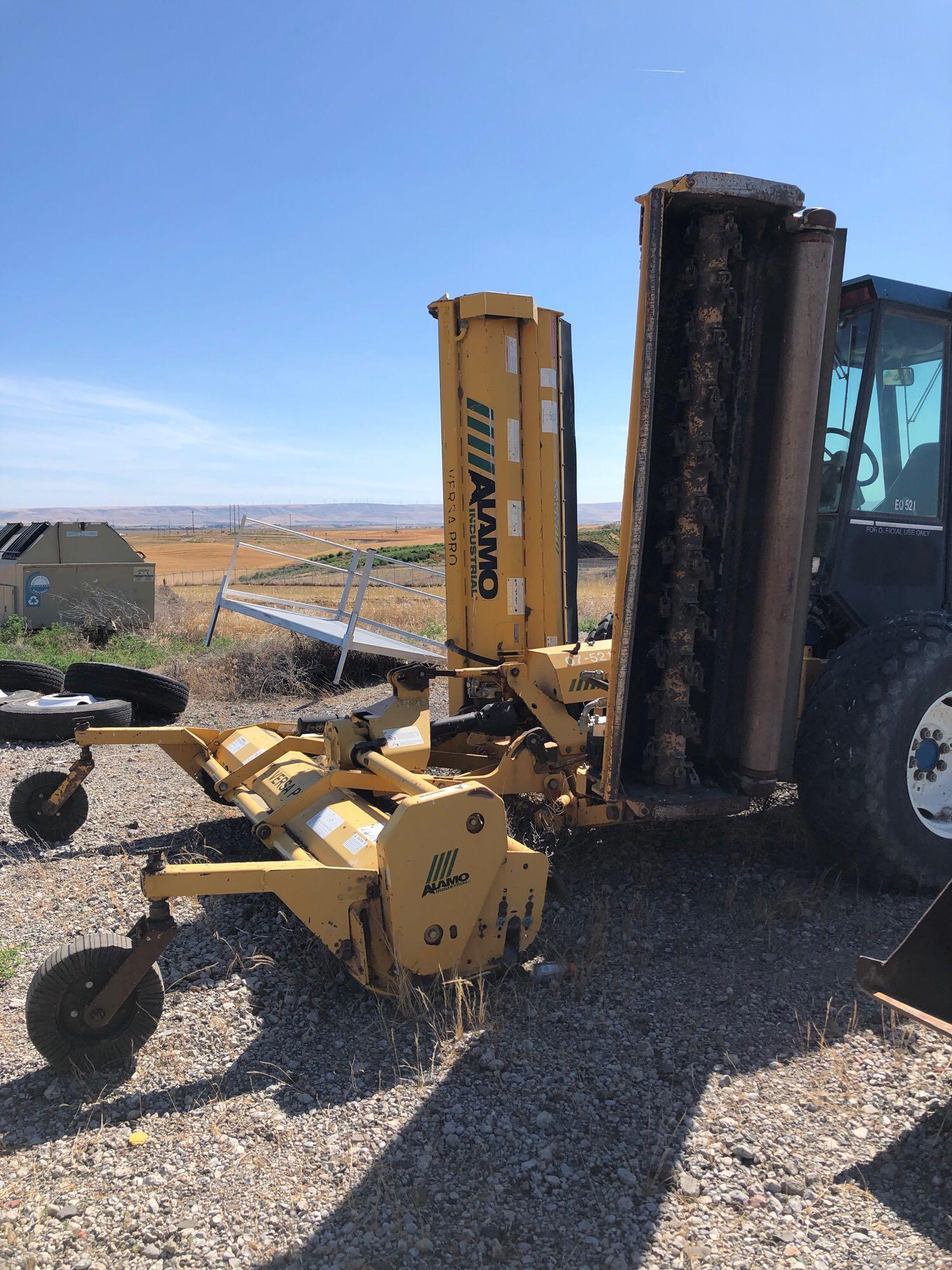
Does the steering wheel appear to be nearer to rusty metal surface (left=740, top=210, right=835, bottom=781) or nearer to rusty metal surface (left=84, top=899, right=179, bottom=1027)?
rusty metal surface (left=740, top=210, right=835, bottom=781)

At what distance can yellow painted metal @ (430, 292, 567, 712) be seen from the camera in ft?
19.8

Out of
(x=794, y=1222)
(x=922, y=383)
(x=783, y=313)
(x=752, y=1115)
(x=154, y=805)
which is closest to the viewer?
(x=794, y=1222)

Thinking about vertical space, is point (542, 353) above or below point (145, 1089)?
above

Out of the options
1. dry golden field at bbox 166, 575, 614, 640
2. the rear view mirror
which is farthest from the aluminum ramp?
the rear view mirror

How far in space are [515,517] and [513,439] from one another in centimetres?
52

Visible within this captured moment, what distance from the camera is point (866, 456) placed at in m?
4.89

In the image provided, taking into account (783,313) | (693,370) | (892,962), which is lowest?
(892,962)

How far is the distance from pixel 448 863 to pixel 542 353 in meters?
3.91

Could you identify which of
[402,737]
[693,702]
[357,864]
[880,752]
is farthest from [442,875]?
[880,752]

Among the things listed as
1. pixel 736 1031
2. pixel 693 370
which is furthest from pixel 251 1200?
pixel 693 370

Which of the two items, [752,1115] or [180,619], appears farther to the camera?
[180,619]

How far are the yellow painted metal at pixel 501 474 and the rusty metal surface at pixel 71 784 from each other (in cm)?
243

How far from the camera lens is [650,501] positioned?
427 cm

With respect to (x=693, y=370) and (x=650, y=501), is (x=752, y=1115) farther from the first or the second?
(x=693, y=370)
